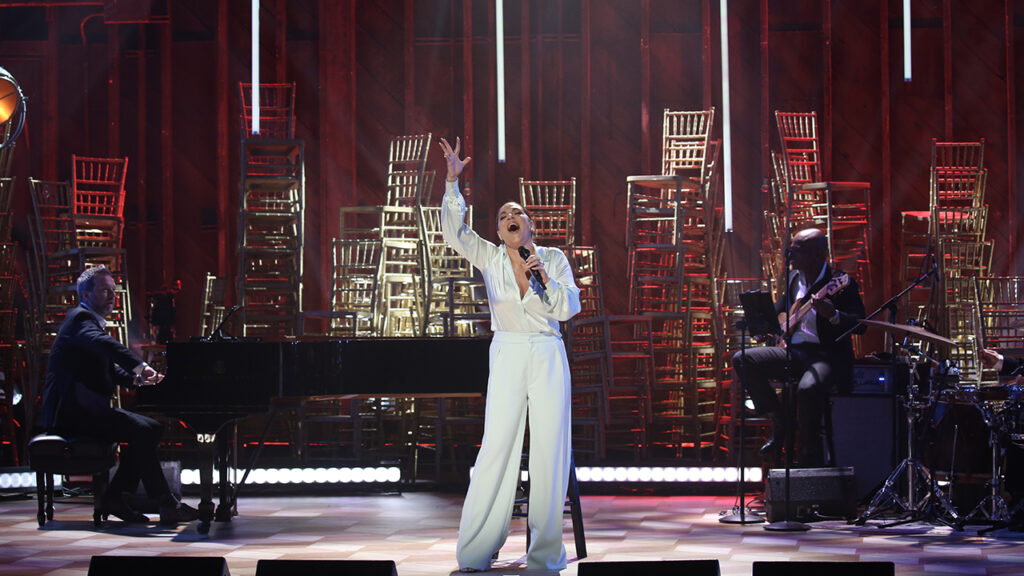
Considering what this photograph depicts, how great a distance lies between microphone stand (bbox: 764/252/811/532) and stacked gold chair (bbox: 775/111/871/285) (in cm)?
326

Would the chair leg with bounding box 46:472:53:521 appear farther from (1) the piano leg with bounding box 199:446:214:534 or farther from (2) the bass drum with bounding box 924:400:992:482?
(2) the bass drum with bounding box 924:400:992:482

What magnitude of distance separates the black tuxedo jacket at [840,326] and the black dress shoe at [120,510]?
3.79m

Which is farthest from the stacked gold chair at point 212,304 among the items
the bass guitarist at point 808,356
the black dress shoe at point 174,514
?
the bass guitarist at point 808,356

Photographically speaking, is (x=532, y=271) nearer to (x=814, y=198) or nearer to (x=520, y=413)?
(x=520, y=413)

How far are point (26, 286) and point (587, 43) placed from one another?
5.97m

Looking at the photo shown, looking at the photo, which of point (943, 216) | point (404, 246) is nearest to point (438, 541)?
point (404, 246)

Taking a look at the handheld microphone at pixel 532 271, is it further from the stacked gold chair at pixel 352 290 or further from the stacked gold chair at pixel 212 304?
the stacked gold chair at pixel 212 304

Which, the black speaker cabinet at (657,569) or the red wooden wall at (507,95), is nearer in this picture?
the black speaker cabinet at (657,569)

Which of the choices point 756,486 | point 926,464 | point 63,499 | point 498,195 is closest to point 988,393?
point 926,464

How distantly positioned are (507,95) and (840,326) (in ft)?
20.4

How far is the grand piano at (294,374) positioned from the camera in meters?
6.14

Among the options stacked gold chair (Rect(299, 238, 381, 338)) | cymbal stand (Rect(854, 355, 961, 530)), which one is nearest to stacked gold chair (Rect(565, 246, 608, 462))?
stacked gold chair (Rect(299, 238, 381, 338))

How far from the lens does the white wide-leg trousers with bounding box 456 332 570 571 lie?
4.67 m

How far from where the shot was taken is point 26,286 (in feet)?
35.6
